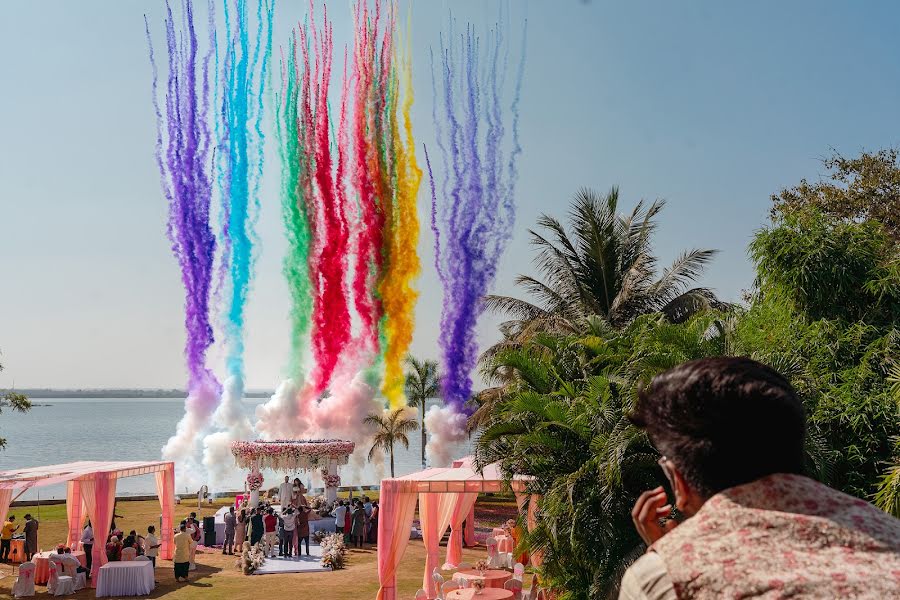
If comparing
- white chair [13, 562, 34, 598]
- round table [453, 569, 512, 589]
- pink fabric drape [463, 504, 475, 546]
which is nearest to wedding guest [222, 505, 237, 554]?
white chair [13, 562, 34, 598]

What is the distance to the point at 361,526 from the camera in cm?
2536

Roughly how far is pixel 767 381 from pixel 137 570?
19.2m

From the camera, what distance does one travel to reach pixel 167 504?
23.3 meters

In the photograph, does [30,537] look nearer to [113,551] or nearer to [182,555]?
[113,551]

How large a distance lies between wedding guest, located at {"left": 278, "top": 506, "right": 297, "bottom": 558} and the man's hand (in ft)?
72.8

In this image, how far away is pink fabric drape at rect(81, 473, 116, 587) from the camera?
19578mm

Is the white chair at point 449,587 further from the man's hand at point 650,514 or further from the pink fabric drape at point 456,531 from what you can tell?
the man's hand at point 650,514

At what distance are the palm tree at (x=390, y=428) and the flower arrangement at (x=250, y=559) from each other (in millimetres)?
20917

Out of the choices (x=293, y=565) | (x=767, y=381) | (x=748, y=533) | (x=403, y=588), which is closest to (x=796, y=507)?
(x=748, y=533)

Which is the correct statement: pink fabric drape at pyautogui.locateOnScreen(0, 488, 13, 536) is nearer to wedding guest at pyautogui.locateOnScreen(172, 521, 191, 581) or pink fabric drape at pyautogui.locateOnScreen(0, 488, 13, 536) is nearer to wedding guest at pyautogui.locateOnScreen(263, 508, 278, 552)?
wedding guest at pyautogui.locateOnScreen(172, 521, 191, 581)

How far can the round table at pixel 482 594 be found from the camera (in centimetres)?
1444

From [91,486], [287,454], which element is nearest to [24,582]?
[91,486]

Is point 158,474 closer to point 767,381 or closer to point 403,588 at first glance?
point 403,588

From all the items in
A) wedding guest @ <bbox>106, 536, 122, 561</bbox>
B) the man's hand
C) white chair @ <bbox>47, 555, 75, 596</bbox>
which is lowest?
white chair @ <bbox>47, 555, 75, 596</bbox>
